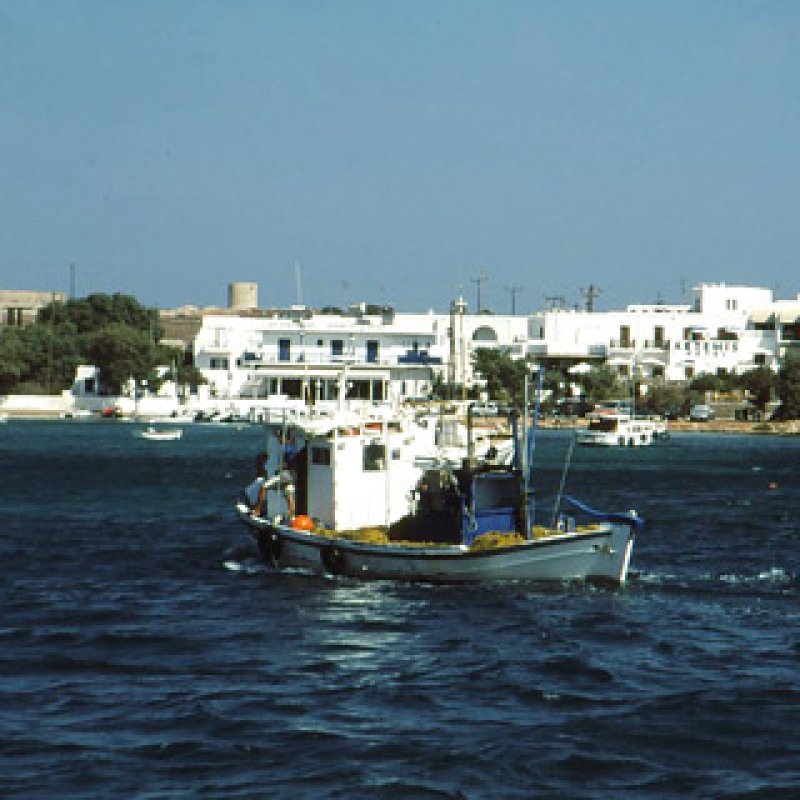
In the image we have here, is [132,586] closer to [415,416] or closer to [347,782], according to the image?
[415,416]

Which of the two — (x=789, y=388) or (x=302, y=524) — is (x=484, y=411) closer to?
(x=302, y=524)

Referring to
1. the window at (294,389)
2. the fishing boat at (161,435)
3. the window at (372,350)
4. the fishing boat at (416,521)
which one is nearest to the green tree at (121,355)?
the fishing boat at (161,435)

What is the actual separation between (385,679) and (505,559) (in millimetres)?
8615

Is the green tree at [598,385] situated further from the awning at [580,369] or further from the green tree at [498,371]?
the green tree at [498,371]

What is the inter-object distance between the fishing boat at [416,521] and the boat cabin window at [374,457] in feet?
0.07

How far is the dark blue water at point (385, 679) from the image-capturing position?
67.6 ft

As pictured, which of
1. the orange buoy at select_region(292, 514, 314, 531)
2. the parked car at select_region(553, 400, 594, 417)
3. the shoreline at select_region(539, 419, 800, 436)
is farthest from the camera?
the parked car at select_region(553, 400, 594, 417)

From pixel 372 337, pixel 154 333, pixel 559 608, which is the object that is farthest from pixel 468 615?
pixel 154 333

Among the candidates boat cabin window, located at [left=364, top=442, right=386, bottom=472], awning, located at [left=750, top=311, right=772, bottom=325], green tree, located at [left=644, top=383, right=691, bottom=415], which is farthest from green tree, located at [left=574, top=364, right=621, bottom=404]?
boat cabin window, located at [left=364, top=442, right=386, bottom=472]

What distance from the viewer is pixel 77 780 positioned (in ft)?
66.0

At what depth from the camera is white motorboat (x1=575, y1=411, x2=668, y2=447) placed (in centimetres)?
13525

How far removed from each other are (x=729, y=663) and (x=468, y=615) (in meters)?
5.88

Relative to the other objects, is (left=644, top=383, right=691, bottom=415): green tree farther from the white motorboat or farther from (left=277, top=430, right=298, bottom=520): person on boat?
(left=277, top=430, right=298, bottom=520): person on boat

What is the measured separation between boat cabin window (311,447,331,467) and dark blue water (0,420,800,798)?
2.84 meters
